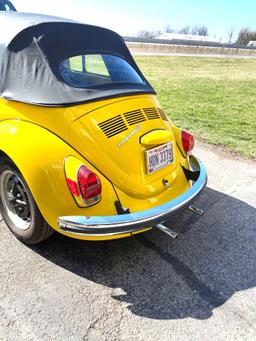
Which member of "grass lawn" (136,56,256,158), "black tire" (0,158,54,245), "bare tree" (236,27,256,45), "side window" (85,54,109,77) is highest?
"side window" (85,54,109,77)

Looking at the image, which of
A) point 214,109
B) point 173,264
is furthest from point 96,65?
point 214,109

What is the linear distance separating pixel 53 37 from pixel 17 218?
169 centimetres

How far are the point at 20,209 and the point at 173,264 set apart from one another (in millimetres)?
1452

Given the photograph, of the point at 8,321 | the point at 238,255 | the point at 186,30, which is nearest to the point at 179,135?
the point at 238,255

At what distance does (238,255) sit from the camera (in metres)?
2.99

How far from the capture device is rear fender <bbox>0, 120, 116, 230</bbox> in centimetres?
247

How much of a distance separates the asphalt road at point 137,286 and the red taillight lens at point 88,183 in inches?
27.2

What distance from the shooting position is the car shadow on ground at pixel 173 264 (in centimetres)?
248

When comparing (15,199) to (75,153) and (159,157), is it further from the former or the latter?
(159,157)

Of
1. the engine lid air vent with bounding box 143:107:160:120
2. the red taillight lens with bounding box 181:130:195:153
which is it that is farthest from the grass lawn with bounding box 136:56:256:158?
the engine lid air vent with bounding box 143:107:160:120

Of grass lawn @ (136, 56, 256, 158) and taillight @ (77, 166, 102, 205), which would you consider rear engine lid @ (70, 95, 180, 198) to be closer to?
taillight @ (77, 166, 102, 205)

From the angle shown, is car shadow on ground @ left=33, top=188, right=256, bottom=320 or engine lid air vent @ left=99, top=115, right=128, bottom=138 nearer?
car shadow on ground @ left=33, top=188, right=256, bottom=320

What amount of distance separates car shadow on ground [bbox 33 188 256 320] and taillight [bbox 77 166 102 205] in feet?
2.16

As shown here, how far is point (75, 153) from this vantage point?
258cm
